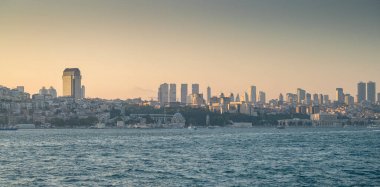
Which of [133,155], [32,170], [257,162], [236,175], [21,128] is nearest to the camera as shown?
[236,175]

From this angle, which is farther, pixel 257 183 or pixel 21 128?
pixel 21 128

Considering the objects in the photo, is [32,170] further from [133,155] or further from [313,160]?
[313,160]

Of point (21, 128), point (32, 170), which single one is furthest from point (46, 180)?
point (21, 128)

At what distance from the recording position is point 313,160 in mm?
44500

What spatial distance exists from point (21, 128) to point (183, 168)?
147757 millimetres

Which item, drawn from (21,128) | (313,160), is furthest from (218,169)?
(21,128)

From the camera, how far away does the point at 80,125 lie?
18888 cm

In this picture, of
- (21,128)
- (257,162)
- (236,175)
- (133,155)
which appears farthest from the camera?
(21,128)

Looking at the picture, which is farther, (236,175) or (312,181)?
(236,175)

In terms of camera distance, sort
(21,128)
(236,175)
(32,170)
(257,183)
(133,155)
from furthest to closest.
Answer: (21,128) < (133,155) < (32,170) < (236,175) < (257,183)

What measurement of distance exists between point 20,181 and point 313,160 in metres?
21.5

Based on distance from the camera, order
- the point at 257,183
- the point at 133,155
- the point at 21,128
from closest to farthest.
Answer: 1. the point at 257,183
2. the point at 133,155
3. the point at 21,128

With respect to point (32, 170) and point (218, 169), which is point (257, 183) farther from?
point (32, 170)

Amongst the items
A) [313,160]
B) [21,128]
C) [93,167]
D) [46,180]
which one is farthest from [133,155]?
[21,128]
